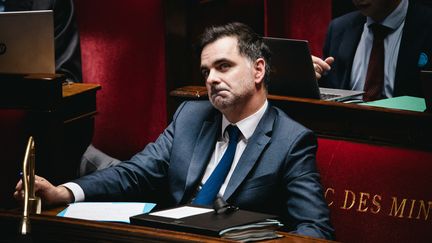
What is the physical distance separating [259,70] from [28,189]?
1007 mm

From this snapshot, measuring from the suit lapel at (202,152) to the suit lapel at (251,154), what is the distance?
148 mm

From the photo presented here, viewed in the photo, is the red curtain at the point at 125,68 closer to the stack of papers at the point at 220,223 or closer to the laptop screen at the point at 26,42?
the laptop screen at the point at 26,42

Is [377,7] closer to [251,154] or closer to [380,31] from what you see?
[380,31]

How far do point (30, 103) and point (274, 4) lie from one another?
1.81 metres

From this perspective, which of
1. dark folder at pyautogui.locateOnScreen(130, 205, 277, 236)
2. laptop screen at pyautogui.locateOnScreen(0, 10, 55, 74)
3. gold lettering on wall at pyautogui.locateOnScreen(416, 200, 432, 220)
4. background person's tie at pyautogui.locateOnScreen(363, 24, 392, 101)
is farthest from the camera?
background person's tie at pyautogui.locateOnScreen(363, 24, 392, 101)

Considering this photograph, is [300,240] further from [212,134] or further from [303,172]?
[212,134]

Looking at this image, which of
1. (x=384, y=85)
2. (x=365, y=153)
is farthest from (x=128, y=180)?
(x=384, y=85)

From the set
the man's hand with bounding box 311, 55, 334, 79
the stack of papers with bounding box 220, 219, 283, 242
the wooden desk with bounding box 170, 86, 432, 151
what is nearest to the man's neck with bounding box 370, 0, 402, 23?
the man's hand with bounding box 311, 55, 334, 79

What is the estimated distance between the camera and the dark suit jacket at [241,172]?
94.0 inches

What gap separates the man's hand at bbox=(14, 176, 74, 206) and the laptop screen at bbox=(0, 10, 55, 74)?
2.89 ft

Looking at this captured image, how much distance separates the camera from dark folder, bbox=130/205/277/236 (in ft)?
6.33

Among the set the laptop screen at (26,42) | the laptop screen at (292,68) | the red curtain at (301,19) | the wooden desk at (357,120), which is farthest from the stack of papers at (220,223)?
the red curtain at (301,19)

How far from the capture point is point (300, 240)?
200 cm

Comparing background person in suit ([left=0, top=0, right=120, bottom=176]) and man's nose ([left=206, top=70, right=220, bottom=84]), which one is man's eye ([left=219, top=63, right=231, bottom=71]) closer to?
man's nose ([left=206, top=70, right=220, bottom=84])
